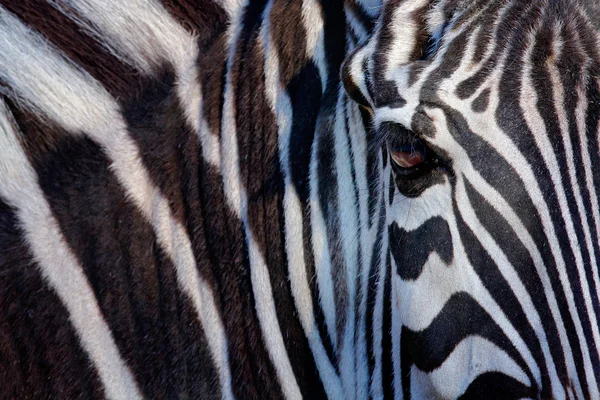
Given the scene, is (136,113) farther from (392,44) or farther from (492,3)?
(492,3)

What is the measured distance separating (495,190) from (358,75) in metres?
0.55

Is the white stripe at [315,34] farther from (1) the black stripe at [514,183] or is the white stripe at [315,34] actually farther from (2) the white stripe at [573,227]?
(2) the white stripe at [573,227]

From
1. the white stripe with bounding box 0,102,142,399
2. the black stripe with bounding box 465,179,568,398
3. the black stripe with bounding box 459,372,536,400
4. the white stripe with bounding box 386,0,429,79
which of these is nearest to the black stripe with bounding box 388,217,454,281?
the black stripe with bounding box 465,179,568,398

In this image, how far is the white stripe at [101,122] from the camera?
107 inches

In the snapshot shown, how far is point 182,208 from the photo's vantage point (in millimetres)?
2773

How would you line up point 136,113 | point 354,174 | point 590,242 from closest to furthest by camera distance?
point 590,242 < point 354,174 < point 136,113

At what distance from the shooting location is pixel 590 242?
210cm

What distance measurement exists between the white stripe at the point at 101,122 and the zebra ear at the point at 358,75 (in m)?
0.81

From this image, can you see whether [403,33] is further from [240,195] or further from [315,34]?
[240,195]

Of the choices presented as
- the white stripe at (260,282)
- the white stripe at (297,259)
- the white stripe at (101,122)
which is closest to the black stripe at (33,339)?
the white stripe at (101,122)

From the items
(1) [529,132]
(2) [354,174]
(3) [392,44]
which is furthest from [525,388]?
(3) [392,44]

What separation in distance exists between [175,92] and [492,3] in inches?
46.0

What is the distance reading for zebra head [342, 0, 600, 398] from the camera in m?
2.10

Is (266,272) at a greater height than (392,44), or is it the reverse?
(392,44)
